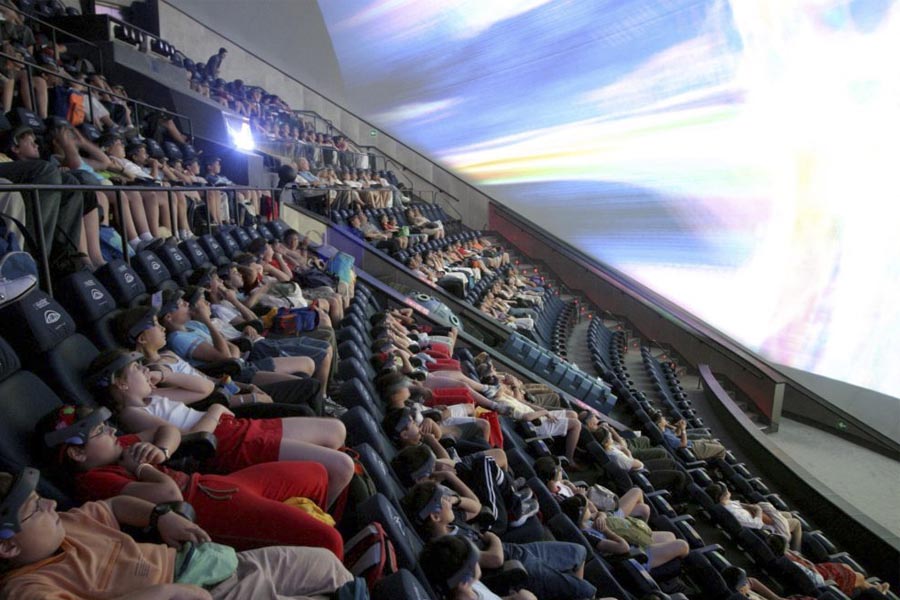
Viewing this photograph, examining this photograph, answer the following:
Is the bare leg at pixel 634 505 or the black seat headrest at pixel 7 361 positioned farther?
the bare leg at pixel 634 505

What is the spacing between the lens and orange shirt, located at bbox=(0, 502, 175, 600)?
801 millimetres

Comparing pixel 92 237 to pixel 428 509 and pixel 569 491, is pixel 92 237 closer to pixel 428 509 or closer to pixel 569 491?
pixel 428 509

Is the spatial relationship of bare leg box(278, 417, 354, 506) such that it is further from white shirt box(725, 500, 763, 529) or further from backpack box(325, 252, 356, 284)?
white shirt box(725, 500, 763, 529)

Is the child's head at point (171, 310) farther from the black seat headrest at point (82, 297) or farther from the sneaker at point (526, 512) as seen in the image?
the sneaker at point (526, 512)

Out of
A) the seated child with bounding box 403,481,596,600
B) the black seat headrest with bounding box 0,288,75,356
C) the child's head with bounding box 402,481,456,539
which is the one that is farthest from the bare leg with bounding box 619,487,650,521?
the black seat headrest with bounding box 0,288,75,356

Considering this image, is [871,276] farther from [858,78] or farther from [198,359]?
[198,359]

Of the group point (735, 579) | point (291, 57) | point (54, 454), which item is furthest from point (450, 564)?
point (291, 57)

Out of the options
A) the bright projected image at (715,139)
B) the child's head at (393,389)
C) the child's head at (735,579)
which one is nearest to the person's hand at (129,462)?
the child's head at (393,389)

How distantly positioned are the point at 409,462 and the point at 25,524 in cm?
105

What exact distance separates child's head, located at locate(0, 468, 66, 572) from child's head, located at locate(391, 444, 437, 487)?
99 cm

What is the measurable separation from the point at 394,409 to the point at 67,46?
213 inches

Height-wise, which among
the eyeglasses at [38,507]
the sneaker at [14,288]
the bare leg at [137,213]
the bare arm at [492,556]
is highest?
the bare leg at [137,213]

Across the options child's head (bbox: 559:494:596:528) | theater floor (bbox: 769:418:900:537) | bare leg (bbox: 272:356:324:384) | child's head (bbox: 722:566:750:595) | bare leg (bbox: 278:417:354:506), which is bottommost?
theater floor (bbox: 769:418:900:537)

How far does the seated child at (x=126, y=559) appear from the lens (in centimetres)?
81
